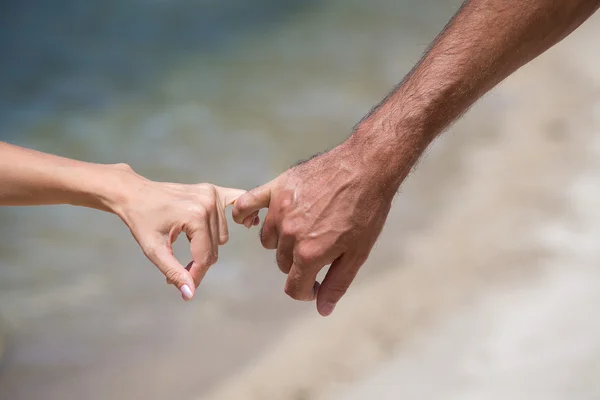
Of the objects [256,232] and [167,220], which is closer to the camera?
[167,220]

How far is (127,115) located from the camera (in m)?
3.24

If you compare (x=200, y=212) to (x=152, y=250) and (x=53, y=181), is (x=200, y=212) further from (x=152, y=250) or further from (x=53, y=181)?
(x=53, y=181)

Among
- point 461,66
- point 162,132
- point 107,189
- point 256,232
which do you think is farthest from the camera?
point 162,132

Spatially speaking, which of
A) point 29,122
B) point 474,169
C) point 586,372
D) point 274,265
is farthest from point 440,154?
point 29,122

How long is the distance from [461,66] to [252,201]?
1.74 ft

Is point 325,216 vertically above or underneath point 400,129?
underneath

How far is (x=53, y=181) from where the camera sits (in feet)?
5.24

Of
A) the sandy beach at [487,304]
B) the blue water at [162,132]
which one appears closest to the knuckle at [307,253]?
the sandy beach at [487,304]

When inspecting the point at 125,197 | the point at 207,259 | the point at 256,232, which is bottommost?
the point at 207,259

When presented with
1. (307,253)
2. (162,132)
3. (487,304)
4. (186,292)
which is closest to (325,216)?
(307,253)

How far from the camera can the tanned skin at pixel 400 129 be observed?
1514 mm

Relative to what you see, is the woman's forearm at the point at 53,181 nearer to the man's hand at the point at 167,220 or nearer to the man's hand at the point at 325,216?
the man's hand at the point at 167,220

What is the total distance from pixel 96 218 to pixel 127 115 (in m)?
0.56

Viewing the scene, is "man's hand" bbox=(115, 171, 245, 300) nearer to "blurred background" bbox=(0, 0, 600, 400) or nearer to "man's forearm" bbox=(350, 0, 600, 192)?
"man's forearm" bbox=(350, 0, 600, 192)
